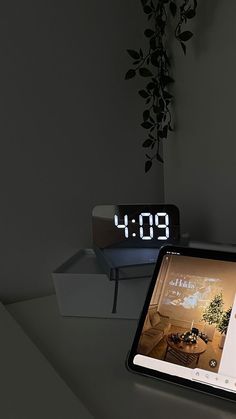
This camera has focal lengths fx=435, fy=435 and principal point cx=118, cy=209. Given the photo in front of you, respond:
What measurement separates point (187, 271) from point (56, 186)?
0.42m

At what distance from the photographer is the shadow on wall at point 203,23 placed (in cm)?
86

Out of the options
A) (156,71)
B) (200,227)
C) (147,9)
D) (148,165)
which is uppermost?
(147,9)

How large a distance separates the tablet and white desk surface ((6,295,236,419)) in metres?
0.02

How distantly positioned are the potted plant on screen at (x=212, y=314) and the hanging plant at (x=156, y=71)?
47 centimetres

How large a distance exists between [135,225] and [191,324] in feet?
1.01

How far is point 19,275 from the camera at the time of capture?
3.18 ft

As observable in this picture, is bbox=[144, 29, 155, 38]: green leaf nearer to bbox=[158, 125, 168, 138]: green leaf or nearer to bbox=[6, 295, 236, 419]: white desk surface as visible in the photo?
bbox=[158, 125, 168, 138]: green leaf

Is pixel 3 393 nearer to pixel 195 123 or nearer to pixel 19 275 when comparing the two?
pixel 19 275

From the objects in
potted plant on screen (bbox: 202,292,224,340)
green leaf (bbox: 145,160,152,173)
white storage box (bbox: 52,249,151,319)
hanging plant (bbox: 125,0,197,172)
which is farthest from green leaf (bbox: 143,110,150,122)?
potted plant on screen (bbox: 202,292,224,340)

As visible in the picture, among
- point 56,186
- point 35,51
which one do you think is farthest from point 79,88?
point 56,186

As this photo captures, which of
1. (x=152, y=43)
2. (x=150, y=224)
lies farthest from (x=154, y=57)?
(x=150, y=224)

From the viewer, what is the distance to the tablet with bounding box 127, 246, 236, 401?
580mm

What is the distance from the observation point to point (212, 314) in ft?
2.03

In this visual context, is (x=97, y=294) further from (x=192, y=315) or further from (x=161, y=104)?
(x=161, y=104)
